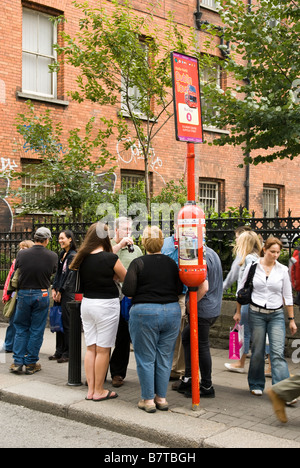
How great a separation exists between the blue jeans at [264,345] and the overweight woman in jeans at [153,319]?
3.28 feet

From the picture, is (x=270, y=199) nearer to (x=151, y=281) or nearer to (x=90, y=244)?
(x=90, y=244)

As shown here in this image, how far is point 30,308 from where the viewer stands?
716 centimetres

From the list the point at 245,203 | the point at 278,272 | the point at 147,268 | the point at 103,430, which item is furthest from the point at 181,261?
the point at 245,203

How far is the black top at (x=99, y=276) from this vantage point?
5766 mm

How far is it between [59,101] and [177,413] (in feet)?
34.9

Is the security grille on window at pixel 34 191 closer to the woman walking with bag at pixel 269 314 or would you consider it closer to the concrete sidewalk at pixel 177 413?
the concrete sidewalk at pixel 177 413

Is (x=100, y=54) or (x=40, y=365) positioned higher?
(x=100, y=54)

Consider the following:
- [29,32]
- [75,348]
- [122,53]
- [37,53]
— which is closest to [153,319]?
[75,348]

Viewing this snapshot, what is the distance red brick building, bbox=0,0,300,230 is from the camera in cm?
1342

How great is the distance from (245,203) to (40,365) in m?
12.8

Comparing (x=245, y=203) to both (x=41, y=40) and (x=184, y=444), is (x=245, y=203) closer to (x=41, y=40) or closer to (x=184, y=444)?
(x=41, y=40)

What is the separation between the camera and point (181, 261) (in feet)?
17.4
